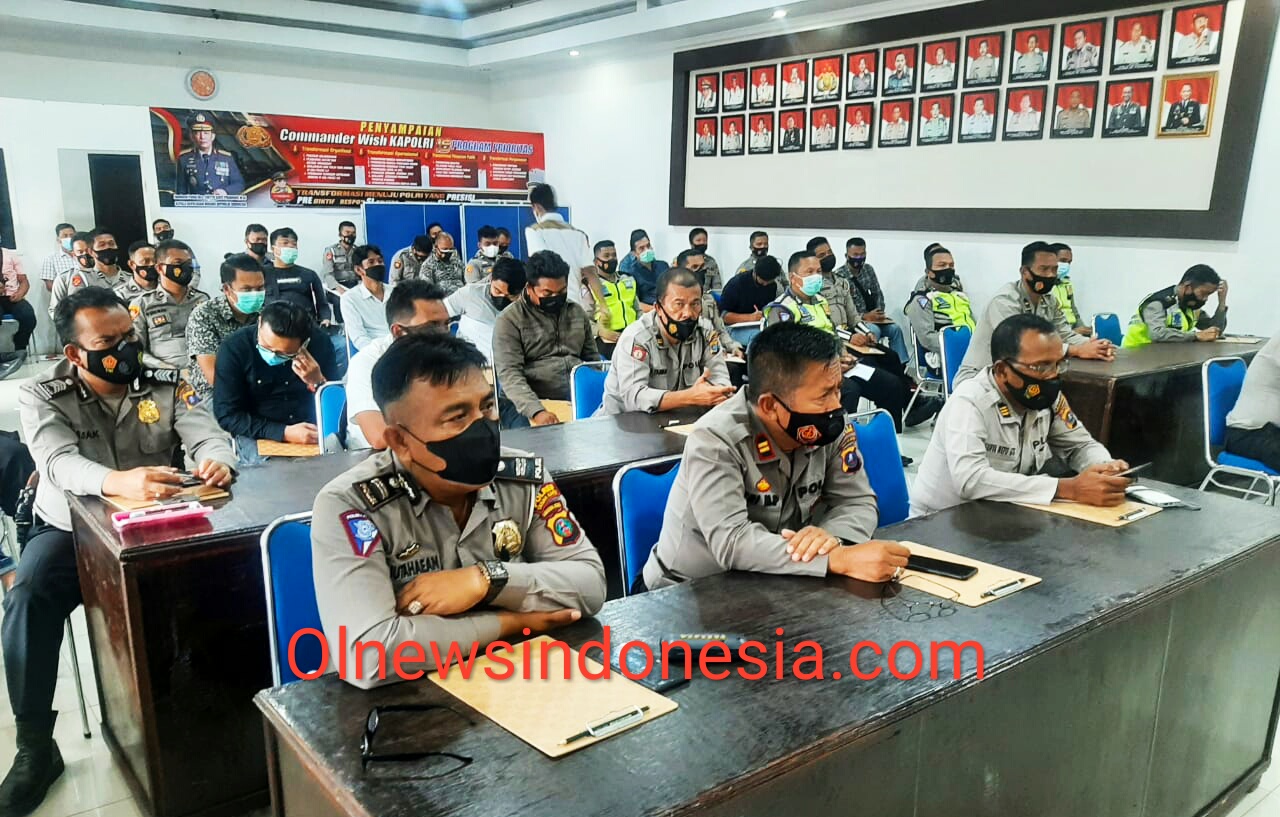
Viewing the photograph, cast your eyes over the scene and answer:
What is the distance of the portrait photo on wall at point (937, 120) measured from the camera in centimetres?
755

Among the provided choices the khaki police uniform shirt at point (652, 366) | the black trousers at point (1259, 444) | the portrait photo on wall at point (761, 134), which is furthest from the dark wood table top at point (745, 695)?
the portrait photo on wall at point (761, 134)

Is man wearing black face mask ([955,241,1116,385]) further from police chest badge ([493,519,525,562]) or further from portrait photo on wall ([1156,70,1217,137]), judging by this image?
police chest badge ([493,519,525,562])

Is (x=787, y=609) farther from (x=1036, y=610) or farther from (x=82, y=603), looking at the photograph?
(x=82, y=603)

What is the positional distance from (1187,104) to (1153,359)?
2.66 metres

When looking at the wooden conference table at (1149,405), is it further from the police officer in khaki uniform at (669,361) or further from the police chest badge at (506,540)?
the police chest badge at (506,540)

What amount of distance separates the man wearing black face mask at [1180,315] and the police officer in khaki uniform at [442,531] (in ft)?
16.6

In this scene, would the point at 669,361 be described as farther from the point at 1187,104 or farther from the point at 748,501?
the point at 1187,104

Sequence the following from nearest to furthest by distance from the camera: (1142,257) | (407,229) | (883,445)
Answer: (883,445) → (1142,257) → (407,229)

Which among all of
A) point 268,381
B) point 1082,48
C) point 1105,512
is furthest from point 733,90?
point 1105,512

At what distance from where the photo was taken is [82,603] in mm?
2449

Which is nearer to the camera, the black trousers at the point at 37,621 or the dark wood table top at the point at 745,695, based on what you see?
the dark wood table top at the point at 745,695

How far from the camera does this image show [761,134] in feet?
29.7

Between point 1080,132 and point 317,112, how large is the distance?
9.33 metres

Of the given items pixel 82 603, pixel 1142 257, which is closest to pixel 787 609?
pixel 82 603
